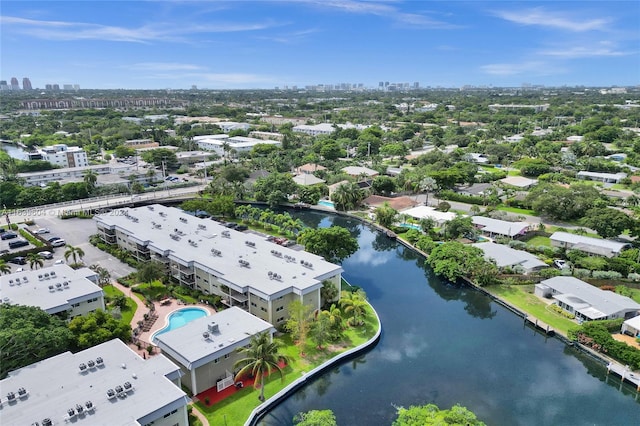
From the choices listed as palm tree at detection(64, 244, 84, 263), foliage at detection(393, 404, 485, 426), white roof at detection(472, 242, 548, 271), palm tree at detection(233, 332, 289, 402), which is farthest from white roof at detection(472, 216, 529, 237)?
palm tree at detection(64, 244, 84, 263)

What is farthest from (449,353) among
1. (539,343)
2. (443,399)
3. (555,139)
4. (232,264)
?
(555,139)

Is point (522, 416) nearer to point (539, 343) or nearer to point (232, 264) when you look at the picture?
point (539, 343)

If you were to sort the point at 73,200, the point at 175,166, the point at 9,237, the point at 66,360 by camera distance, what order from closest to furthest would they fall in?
the point at 66,360
the point at 9,237
the point at 73,200
the point at 175,166

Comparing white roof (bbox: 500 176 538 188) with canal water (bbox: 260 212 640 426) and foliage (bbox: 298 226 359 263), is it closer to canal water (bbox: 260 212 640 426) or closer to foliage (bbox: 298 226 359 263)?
canal water (bbox: 260 212 640 426)

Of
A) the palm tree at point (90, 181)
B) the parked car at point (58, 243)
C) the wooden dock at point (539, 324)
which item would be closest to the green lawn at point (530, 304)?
the wooden dock at point (539, 324)

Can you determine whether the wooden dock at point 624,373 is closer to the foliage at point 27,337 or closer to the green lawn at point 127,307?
the green lawn at point 127,307
